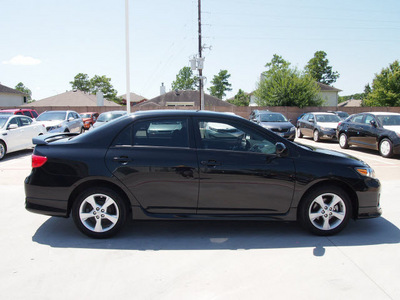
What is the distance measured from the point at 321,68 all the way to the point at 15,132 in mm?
84221

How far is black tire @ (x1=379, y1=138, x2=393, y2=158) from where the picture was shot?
11234 mm

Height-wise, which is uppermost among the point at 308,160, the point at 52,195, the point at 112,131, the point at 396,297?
the point at 112,131

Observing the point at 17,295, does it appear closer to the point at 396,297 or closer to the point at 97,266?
the point at 97,266

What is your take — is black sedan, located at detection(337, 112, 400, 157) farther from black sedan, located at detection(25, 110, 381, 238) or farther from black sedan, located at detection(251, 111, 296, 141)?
black sedan, located at detection(25, 110, 381, 238)

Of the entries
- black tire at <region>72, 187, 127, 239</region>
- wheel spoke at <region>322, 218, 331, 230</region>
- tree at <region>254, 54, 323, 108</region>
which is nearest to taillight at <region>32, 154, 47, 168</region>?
black tire at <region>72, 187, 127, 239</region>

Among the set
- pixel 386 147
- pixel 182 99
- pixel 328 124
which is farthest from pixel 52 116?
pixel 182 99

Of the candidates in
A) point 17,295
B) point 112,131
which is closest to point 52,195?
point 112,131

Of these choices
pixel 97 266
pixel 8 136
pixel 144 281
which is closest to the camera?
pixel 144 281

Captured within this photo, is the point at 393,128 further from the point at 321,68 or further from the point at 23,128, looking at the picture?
the point at 321,68

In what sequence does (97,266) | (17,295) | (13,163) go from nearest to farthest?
(17,295), (97,266), (13,163)

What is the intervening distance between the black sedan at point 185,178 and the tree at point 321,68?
86564 millimetres

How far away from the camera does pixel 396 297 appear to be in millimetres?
2988

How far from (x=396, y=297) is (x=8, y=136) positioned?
11.9 m

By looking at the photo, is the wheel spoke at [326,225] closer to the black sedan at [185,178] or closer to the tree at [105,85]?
the black sedan at [185,178]
